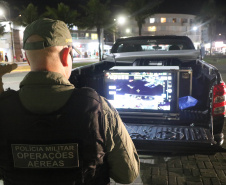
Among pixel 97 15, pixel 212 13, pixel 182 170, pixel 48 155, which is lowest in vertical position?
pixel 182 170

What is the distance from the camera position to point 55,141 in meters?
1.49

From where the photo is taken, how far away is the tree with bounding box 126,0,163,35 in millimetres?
40219

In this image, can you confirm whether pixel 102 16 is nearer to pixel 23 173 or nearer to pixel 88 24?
pixel 88 24

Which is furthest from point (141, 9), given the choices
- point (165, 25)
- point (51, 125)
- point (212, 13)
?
point (165, 25)

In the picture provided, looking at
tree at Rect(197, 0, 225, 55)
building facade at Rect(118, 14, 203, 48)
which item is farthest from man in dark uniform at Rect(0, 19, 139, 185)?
building facade at Rect(118, 14, 203, 48)

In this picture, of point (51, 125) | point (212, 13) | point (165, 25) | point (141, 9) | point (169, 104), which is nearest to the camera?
point (51, 125)

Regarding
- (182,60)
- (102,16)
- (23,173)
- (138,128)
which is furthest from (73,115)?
(102,16)

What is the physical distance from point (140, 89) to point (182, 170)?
4.63 ft

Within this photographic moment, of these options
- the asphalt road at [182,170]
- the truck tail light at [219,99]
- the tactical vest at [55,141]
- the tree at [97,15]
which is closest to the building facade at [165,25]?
the tree at [97,15]

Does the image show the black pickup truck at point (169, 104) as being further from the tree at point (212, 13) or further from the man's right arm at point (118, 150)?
the tree at point (212, 13)

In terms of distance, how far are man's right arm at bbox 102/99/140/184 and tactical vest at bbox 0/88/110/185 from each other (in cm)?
6

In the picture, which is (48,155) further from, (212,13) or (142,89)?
(212,13)

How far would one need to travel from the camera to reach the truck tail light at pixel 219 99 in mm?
3641

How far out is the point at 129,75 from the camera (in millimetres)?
4109
